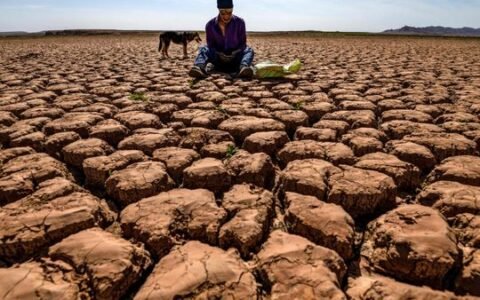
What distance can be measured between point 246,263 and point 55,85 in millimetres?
3439

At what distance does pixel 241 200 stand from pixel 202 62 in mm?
3285

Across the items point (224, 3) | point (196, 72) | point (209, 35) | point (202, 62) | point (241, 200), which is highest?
point (224, 3)

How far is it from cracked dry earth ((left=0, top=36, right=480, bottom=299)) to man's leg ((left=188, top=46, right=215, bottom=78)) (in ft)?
4.36

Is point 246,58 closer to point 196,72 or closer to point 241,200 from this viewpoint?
point 196,72

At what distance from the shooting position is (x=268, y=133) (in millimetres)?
2102

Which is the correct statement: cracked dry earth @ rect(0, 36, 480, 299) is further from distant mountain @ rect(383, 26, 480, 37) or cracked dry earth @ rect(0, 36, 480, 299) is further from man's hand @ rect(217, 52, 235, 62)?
Answer: distant mountain @ rect(383, 26, 480, 37)

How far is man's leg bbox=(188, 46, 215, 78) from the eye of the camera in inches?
161

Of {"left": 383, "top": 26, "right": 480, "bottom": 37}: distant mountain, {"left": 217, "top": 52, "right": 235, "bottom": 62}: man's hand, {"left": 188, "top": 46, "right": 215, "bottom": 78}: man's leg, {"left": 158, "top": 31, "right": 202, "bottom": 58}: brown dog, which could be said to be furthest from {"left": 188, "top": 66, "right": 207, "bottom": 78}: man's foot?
{"left": 383, "top": 26, "right": 480, "bottom": 37}: distant mountain

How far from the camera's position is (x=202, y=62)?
4.41 m

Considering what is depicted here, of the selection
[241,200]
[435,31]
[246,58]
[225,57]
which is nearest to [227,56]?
[225,57]

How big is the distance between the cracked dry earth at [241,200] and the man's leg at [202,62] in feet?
4.36

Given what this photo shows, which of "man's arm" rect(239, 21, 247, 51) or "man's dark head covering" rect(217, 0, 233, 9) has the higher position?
"man's dark head covering" rect(217, 0, 233, 9)

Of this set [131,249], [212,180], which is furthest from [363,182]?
[131,249]

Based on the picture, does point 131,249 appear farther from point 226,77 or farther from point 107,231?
point 226,77
